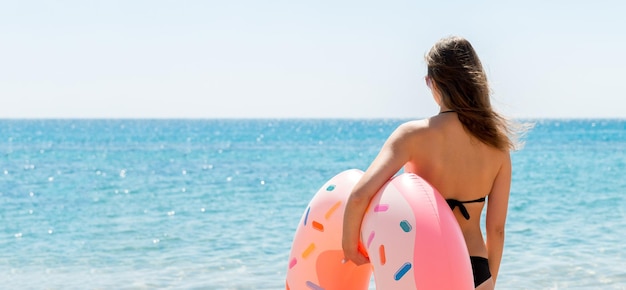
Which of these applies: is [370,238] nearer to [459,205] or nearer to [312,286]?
[459,205]

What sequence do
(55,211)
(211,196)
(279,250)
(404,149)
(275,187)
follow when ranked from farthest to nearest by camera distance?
(275,187) → (211,196) → (55,211) → (279,250) → (404,149)

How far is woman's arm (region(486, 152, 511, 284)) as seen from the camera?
2.93 meters

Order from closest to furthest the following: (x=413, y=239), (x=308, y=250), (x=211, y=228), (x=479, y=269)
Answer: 1. (x=413, y=239)
2. (x=479, y=269)
3. (x=308, y=250)
4. (x=211, y=228)

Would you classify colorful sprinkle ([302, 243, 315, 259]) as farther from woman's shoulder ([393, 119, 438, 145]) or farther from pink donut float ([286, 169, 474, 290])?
woman's shoulder ([393, 119, 438, 145])

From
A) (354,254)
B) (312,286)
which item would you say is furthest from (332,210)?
(312,286)

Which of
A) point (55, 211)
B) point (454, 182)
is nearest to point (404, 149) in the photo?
point (454, 182)

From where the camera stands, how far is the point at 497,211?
9.78 ft

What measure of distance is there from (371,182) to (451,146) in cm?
29
